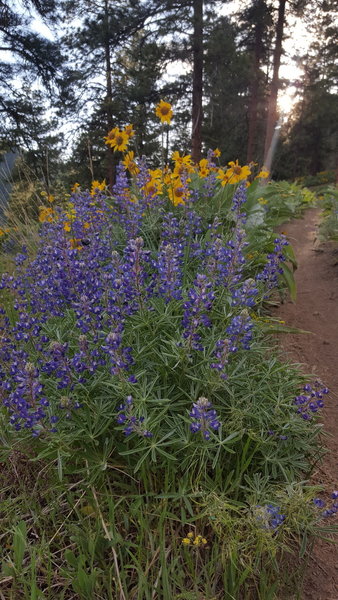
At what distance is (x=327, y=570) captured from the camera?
1857 millimetres

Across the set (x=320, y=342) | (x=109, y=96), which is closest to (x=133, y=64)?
(x=109, y=96)

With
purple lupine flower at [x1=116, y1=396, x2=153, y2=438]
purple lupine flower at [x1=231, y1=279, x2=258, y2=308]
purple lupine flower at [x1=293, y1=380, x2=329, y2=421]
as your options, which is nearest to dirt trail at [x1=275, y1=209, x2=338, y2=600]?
purple lupine flower at [x1=293, y1=380, x2=329, y2=421]

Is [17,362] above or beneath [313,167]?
above

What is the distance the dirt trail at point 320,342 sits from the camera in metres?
1.85

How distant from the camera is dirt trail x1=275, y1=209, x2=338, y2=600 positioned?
6.06 ft

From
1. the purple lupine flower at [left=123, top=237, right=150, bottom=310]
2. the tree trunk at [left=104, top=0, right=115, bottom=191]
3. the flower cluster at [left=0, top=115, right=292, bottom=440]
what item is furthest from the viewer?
the tree trunk at [left=104, top=0, right=115, bottom=191]

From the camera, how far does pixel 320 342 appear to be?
366cm

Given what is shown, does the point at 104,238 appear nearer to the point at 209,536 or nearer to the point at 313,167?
the point at 209,536

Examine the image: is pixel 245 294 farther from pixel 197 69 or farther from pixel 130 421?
pixel 197 69

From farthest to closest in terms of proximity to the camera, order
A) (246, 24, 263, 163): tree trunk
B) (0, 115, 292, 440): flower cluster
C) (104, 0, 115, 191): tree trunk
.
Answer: (246, 24, 263, 163): tree trunk → (104, 0, 115, 191): tree trunk → (0, 115, 292, 440): flower cluster

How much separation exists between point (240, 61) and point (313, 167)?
23622mm

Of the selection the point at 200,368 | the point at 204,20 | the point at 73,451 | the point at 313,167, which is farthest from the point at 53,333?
the point at 313,167

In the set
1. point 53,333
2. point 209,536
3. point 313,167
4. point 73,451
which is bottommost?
point 313,167

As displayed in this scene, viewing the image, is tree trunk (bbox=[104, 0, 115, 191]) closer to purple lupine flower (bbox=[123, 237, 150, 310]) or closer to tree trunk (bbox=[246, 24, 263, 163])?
tree trunk (bbox=[246, 24, 263, 163])
